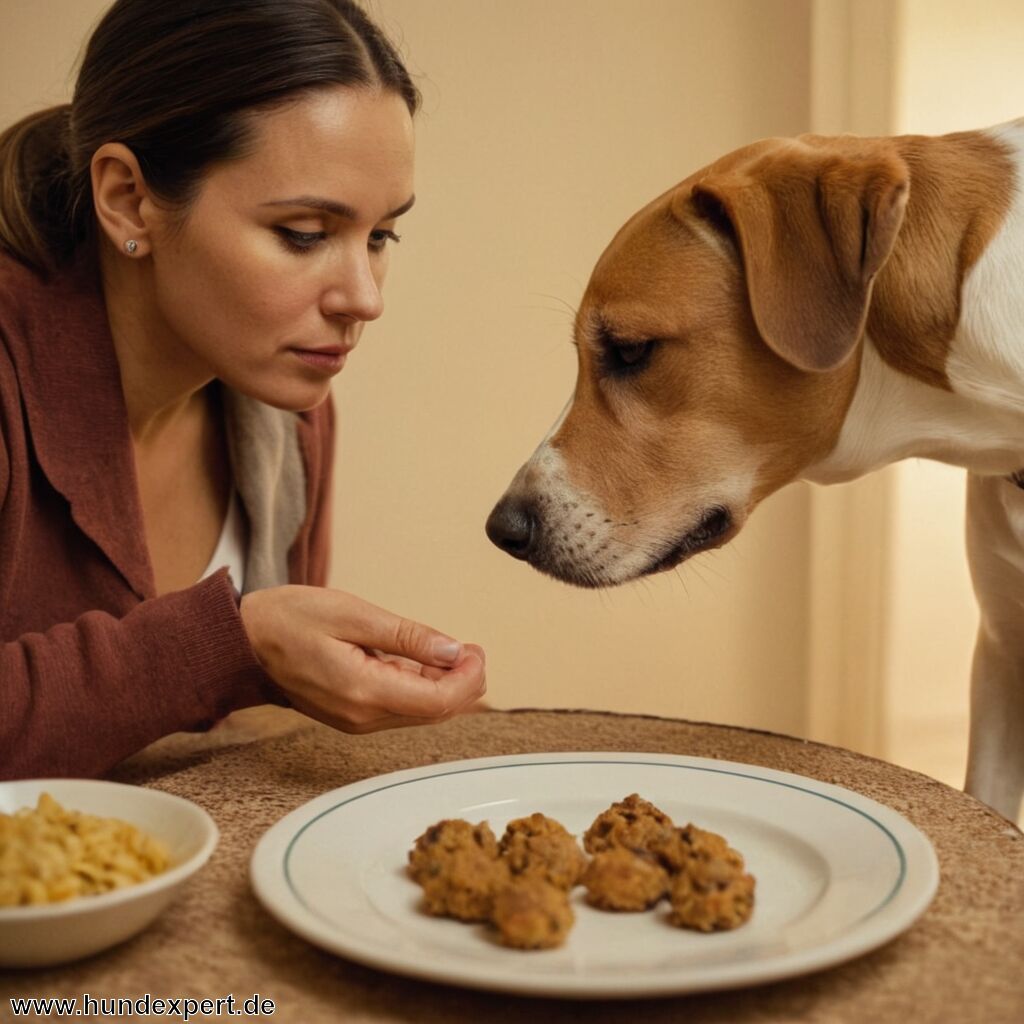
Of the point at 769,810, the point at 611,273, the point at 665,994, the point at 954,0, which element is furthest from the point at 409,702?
the point at 954,0

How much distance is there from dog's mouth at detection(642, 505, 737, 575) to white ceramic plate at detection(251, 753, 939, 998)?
0.33 m

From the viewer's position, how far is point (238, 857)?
974 millimetres

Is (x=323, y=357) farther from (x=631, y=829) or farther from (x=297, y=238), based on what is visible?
(x=631, y=829)

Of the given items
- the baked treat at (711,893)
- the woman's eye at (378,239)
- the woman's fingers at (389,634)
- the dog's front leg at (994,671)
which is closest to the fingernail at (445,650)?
the woman's fingers at (389,634)

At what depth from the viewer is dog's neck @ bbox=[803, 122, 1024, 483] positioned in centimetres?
125

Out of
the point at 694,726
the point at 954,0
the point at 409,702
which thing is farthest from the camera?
the point at 954,0

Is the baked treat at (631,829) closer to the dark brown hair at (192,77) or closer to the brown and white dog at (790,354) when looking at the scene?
the brown and white dog at (790,354)

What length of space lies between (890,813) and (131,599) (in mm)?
968

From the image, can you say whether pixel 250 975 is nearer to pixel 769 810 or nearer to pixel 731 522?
pixel 769 810

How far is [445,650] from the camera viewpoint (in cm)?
115

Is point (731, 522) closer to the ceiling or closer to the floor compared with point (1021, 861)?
closer to the ceiling

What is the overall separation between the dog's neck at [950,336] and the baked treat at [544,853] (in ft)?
2.18

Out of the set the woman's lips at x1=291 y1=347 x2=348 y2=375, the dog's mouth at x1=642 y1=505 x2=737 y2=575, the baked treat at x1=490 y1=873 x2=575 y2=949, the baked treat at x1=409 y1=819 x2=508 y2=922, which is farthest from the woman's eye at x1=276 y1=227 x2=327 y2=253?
the baked treat at x1=490 y1=873 x2=575 y2=949

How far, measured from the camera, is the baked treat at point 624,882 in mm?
831
